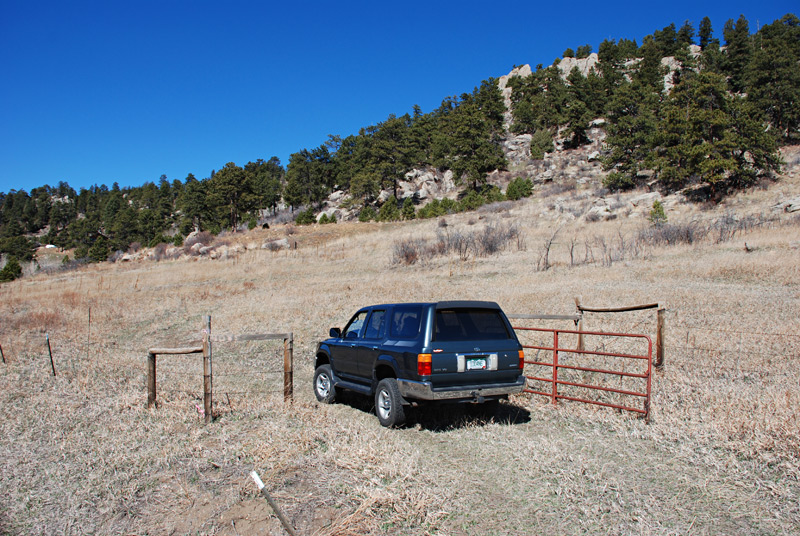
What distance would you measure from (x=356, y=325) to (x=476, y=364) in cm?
261

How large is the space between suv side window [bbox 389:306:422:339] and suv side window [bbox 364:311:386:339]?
286mm

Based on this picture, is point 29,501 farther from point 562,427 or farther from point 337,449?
point 562,427

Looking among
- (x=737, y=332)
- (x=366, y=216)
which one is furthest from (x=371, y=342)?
(x=366, y=216)

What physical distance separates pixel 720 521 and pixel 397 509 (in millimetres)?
2699

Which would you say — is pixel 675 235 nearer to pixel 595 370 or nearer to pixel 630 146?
pixel 595 370

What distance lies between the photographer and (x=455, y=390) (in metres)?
6.55

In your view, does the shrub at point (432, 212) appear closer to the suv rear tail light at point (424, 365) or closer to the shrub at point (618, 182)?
the shrub at point (618, 182)

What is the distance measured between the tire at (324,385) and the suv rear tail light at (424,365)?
265 cm

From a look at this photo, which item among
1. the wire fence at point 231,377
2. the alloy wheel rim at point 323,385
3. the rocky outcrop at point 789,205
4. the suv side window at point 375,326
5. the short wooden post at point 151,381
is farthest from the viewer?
the rocky outcrop at point 789,205

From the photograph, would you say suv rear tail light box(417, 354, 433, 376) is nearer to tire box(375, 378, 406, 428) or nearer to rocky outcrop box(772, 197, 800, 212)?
tire box(375, 378, 406, 428)

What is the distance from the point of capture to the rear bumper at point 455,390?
21.1 feet

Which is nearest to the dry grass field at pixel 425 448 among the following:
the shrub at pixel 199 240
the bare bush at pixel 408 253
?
the bare bush at pixel 408 253

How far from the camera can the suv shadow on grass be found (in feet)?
23.7

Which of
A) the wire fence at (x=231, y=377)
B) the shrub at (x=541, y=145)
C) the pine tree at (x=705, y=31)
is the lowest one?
the wire fence at (x=231, y=377)
